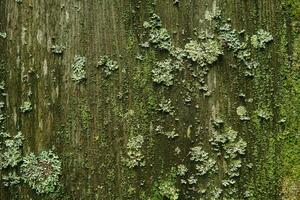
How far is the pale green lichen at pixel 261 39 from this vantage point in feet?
6.19

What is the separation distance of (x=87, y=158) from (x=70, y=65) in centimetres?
33

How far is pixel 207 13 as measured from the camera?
1900 mm

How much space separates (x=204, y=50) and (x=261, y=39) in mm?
197

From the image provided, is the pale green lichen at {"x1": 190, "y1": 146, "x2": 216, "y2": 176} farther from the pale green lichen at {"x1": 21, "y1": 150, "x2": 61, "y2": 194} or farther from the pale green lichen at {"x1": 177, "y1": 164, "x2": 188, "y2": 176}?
the pale green lichen at {"x1": 21, "y1": 150, "x2": 61, "y2": 194}

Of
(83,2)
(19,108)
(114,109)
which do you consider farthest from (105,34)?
(19,108)

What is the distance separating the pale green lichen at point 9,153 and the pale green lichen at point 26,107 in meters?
0.10

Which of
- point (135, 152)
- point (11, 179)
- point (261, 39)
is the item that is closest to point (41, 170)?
point (11, 179)

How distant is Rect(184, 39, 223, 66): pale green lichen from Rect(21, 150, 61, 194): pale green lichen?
0.59 m

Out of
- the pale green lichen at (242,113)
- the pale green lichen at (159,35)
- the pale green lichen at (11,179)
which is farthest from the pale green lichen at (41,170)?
the pale green lichen at (242,113)

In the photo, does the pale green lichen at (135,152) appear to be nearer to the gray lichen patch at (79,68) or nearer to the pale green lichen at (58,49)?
the gray lichen patch at (79,68)

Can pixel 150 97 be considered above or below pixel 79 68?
below

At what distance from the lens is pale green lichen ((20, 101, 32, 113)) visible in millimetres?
1931

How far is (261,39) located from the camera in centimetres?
189

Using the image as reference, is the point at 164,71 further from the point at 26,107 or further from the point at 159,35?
the point at 26,107
